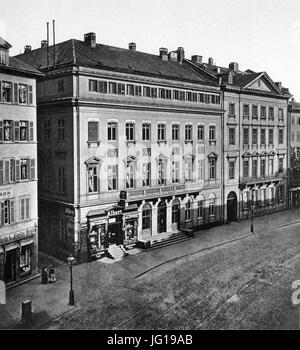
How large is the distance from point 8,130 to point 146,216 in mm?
16179

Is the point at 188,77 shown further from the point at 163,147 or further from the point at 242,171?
the point at 242,171

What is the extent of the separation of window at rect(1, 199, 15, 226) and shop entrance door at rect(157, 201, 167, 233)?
51.1ft

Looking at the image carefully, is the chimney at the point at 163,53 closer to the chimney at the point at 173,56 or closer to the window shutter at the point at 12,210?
the chimney at the point at 173,56

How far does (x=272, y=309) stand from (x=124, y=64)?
24.4 metres

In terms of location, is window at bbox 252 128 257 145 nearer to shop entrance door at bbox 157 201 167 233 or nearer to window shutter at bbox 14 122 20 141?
Answer: shop entrance door at bbox 157 201 167 233

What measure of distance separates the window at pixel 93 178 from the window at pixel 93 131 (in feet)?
7.04

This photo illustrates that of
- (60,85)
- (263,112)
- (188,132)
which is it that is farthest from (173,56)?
(60,85)

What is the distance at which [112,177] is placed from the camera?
120 feet

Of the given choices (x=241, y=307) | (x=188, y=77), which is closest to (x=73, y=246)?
(x=241, y=307)

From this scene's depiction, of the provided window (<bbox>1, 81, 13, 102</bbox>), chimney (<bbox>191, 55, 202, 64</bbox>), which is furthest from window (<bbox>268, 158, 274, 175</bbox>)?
window (<bbox>1, 81, 13, 102</bbox>)

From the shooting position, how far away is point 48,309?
25469mm

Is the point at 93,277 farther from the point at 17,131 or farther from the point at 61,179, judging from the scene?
the point at 17,131

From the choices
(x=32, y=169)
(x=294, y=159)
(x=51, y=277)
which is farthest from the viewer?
(x=294, y=159)

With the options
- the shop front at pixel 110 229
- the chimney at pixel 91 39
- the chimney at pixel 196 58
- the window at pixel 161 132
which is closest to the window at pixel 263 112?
the chimney at pixel 196 58
